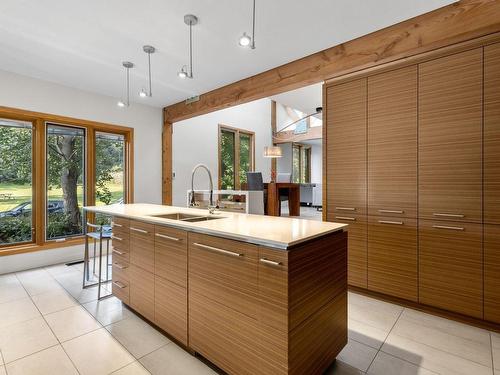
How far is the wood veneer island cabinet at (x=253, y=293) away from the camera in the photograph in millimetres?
1245

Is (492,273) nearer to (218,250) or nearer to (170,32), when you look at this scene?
(218,250)

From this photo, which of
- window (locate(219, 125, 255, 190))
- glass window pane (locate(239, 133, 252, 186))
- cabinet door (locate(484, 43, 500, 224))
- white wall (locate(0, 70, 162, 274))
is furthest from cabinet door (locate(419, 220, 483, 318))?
glass window pane (locate(239, 133, 252, 186))

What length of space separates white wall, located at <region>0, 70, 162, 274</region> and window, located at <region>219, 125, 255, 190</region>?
192 cm

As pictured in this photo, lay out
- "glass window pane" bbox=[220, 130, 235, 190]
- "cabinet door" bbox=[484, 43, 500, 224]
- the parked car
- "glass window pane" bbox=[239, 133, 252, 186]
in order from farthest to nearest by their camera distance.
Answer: "glass window pane" bbox=[239, 133, 252, 186] → "glass window pane" bbox=[220, 130, 235, 190] → the parked car → "cabinet door" bbox=[484, 43, 500, 224]

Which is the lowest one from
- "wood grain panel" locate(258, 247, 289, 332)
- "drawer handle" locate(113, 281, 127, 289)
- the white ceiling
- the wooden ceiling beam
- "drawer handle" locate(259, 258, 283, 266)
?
"drawer handle" locate(113, 281, 127, 289)

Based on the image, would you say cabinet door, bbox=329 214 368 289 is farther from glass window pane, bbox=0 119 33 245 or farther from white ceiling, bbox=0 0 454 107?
glass window pane, bbox=0 119 33 245

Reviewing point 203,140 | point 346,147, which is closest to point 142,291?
point 346,147

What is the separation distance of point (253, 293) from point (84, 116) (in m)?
4.05

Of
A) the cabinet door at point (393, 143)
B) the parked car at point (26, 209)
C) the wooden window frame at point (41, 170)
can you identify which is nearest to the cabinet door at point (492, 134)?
the cabinet door at point (393, 143)

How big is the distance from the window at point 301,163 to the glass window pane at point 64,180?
792cm

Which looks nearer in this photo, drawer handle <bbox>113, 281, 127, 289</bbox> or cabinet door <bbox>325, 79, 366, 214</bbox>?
drawer handle <bbox>113, 281, 127, 289</bbox>

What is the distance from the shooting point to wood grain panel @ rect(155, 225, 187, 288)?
5.65 feet

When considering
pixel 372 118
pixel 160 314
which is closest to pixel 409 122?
pixel 372 118

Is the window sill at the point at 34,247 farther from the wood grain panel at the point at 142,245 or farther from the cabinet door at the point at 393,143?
the cabinet door at the point at 393,143
